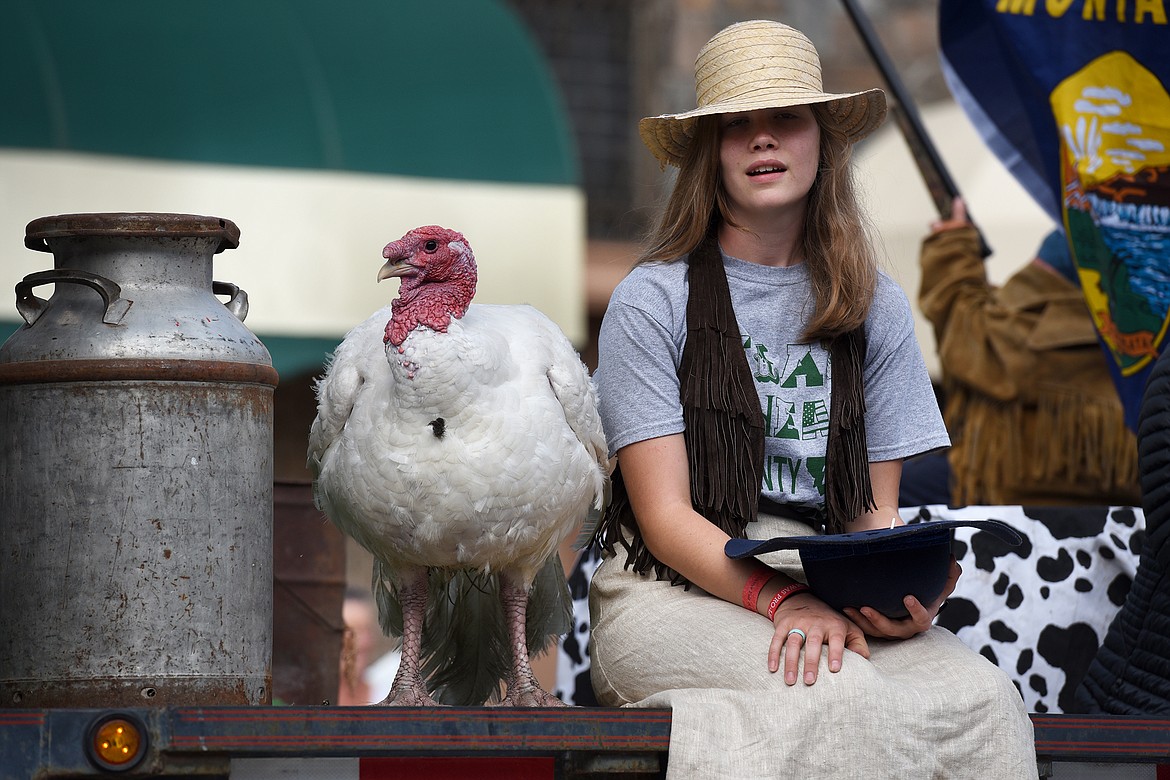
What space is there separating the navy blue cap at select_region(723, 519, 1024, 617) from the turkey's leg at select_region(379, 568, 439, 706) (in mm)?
564

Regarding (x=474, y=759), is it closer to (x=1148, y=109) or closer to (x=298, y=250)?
(x=1148, y=109)

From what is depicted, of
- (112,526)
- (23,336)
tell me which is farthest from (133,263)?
(112,526)

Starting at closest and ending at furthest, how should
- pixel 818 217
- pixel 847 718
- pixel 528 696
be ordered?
pixel 847 718
pixel 528 696
pixel 818 217

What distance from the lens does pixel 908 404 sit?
293 cm

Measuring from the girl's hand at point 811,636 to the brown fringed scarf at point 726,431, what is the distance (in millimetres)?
270

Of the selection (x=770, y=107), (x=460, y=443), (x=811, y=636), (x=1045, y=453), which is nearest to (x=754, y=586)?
(x=811, y=636)

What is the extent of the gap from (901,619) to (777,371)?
527mm

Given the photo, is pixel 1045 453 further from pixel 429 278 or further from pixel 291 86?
pixel 291 86

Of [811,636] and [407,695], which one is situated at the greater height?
[811,636]

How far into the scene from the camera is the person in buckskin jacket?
14.6 feet

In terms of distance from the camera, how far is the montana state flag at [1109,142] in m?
3.73

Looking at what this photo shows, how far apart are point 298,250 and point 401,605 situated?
3484 millimetres

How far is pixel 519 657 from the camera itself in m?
2.72

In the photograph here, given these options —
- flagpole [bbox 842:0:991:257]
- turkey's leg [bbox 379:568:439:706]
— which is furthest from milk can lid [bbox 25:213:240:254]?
flagpole [bbox 842:0:991:257]
